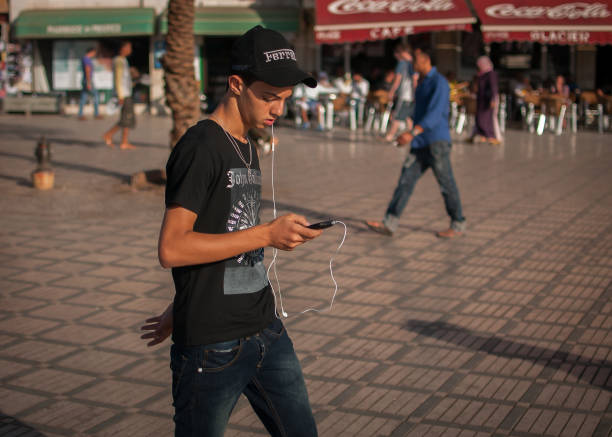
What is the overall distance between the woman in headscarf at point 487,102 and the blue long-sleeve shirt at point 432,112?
8409mm

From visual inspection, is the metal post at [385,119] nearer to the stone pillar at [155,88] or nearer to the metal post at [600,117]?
the metal post at [600,117]

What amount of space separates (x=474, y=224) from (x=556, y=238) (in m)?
0.94

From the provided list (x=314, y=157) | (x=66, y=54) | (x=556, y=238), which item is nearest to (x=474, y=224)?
(x=556, y=238)

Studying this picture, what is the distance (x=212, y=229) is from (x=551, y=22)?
20.4 m

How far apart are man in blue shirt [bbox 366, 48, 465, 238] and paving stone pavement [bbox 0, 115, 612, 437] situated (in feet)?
0.87

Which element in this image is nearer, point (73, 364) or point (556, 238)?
point (73, 364)

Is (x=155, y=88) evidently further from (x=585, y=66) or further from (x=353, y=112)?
(x=585, y=66)

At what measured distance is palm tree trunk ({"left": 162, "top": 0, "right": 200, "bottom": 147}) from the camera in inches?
439

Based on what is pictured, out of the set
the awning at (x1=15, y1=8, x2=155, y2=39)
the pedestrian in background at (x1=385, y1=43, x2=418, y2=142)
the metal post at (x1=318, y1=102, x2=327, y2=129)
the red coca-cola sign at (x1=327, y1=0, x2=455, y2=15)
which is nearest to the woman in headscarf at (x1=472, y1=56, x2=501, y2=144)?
the pedestrian in background at (x1=385, y1=43, x2=418, y2=142)

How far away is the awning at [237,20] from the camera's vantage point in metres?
25.1

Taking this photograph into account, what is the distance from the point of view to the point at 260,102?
2.64 metres

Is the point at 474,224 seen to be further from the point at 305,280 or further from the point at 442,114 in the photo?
the point at 305,280

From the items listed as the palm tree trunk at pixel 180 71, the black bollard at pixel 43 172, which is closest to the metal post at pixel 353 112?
the palm tree trunk at pixel 180 71

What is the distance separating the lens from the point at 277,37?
265cm
